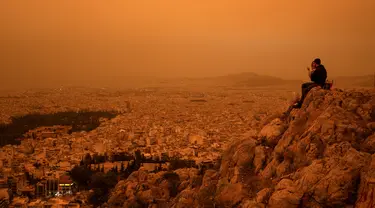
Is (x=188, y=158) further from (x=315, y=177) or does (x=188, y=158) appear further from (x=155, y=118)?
(x=155, y=118)

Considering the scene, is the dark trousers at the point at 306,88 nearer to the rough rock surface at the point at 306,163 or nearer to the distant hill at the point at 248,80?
the rough rock surface at the point at 306,163

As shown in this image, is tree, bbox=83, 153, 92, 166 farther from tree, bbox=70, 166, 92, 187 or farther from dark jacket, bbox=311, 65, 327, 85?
dark jacket, bbox=311, 65, 327, 85

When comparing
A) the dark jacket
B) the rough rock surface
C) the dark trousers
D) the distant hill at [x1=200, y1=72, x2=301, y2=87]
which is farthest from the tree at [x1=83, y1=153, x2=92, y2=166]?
the distant hill at [x1=200, y1=72, x2=301, y2=87]

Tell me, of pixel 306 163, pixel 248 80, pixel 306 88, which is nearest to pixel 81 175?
pixel 306 88

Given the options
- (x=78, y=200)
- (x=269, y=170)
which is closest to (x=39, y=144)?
(x=78, y=200)

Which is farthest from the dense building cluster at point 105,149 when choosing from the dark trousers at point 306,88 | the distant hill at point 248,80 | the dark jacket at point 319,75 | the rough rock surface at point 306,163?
the distant hill at point 248,80

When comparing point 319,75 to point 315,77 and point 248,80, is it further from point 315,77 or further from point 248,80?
point 248,80
